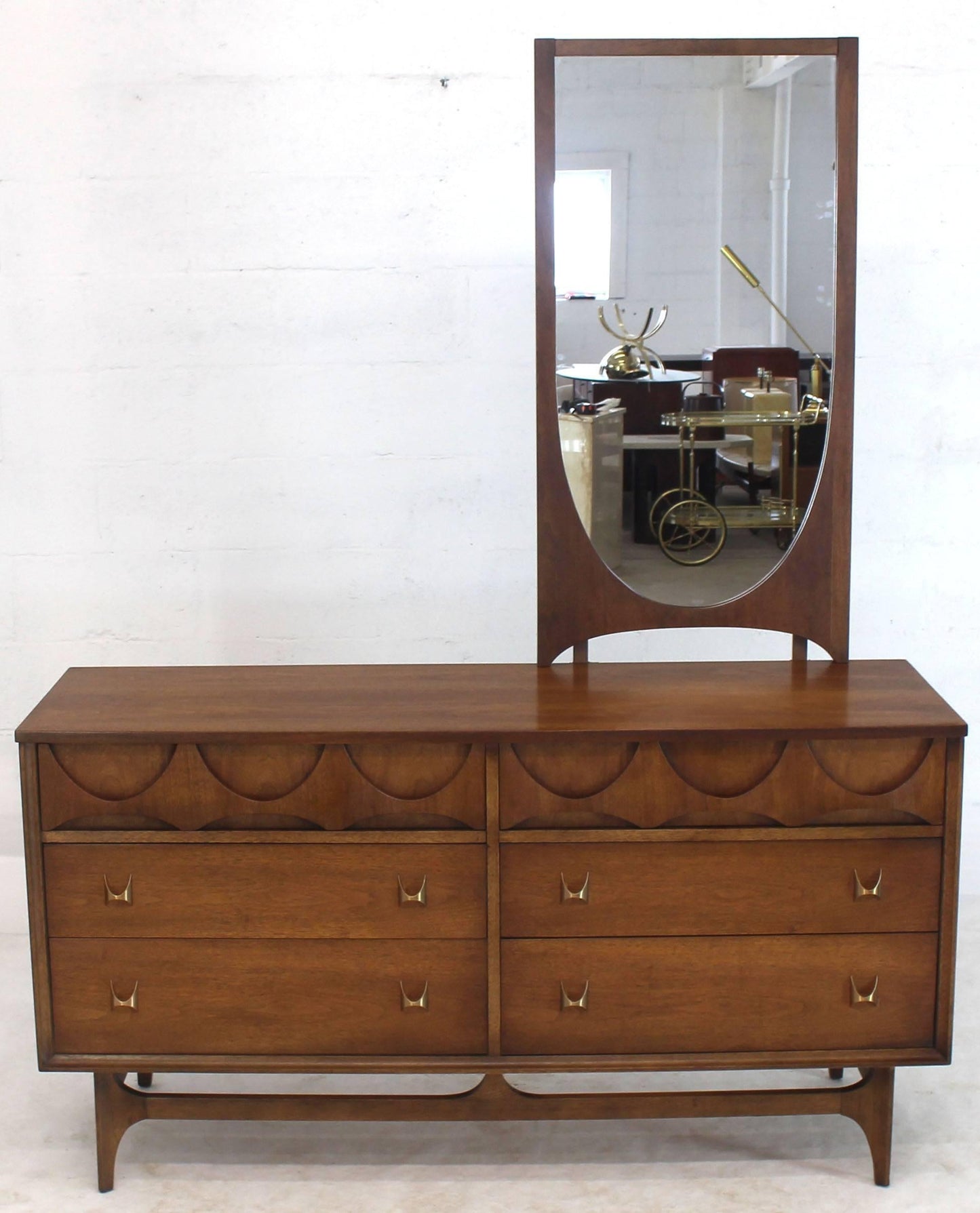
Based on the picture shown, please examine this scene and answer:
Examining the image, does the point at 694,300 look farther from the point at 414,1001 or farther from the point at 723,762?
the point at 414,1001

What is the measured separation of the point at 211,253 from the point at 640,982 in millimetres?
1707

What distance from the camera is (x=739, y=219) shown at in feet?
7.87

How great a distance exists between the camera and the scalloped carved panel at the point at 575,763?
2.15 metres

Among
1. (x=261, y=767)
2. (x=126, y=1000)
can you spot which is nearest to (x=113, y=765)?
(x=261, y=767)

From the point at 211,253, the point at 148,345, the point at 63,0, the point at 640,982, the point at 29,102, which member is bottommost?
the point at 640,982

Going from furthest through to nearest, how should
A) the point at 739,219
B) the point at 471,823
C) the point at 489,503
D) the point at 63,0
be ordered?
1. the point at 489,503
2. the point at 63,0
3. the point at 739,219
4. the point at 471,823

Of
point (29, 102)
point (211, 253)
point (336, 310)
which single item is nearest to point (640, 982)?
point (336, 310)

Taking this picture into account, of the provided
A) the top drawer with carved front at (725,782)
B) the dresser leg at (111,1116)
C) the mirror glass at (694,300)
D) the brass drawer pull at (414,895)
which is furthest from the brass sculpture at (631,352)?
the dresser leg at (111,1116)

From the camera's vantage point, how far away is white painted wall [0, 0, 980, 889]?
2.88m

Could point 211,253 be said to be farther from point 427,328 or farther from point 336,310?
point 427,328

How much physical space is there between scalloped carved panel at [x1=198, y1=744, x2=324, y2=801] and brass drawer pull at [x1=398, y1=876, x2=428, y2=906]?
0.74 ft

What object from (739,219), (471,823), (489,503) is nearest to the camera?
(471,823)

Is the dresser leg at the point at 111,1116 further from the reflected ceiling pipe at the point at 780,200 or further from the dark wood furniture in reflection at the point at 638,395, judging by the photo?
the reflected ceiling pipe at the point at 780,200

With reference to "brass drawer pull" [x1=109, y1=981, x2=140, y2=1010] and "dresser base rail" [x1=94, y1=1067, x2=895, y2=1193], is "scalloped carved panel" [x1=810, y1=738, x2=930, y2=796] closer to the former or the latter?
"dresser base rail" [x1=94, y1=1067, x2=895, y2=1193]
